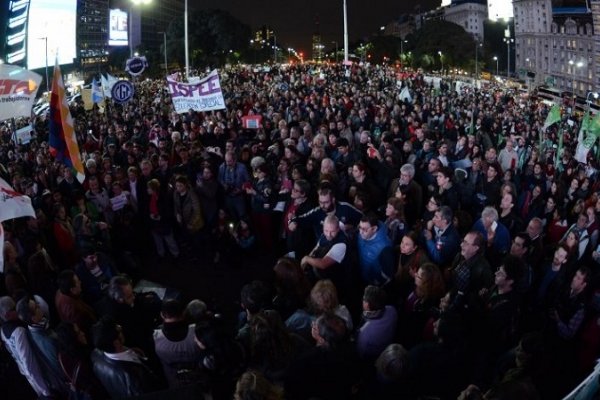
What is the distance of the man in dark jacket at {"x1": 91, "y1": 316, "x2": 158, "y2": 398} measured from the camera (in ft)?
13.0

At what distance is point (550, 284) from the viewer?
5.64 m

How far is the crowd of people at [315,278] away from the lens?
396 centimetres

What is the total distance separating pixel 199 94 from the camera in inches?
554

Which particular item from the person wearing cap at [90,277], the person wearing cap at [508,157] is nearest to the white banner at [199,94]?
the person wearing cap at [508,157]

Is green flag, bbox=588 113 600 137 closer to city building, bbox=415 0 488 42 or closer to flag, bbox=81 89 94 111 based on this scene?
flag, bbox=81 89 94 111

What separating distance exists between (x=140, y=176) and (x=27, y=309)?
14.6ft

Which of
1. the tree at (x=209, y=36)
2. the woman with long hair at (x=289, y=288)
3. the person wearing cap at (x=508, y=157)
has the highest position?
the tree at (x=209, y=36)

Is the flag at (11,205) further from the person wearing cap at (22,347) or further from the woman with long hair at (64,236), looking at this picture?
the woman with long hair at (64,236)

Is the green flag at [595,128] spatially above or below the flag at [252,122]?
below

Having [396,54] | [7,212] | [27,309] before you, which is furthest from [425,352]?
[396,54]

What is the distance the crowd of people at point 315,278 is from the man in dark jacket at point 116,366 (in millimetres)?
14

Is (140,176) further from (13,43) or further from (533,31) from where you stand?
(533,31)

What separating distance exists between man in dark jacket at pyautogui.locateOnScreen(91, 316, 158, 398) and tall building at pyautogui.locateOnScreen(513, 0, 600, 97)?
77.1 meters

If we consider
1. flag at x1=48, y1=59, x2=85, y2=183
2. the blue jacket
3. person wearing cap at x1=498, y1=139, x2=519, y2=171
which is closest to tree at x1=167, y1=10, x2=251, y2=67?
person wearing cap at x1=498, y1=139, x2=519, y2=171
